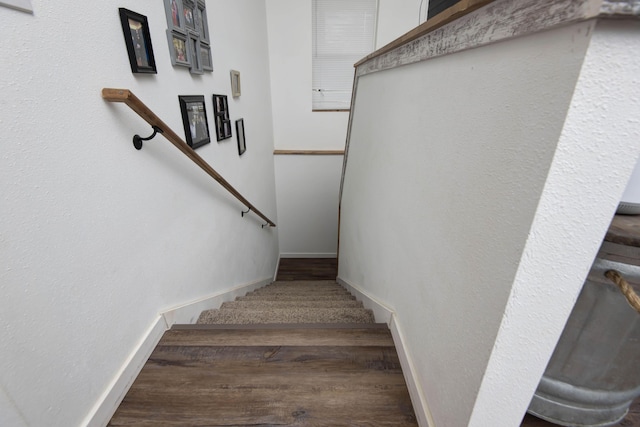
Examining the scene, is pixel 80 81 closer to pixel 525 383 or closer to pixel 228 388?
pixel 228 388

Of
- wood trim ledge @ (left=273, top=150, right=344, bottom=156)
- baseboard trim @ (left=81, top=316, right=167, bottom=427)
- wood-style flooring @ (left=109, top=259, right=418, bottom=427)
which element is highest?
wood trim ledge @ (left=273, top=150, right=344, bottom=156)

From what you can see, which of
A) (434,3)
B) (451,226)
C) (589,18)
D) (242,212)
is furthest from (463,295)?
(242,212)

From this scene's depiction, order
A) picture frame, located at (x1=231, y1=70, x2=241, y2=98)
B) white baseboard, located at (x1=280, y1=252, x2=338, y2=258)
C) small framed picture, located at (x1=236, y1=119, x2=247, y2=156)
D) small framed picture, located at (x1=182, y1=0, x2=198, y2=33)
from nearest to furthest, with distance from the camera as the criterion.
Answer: small framed picture, located at (x1=182, y1=0, x2=198, y2=33) → picture frame, located at (x1=231, y1=70, x2=241, y2=98) → small framed picture, located at (x1=236, y1=119, x2=247, y2=156) → white baseboard, located at (x1=280, y1=252, x2=338, y2=258)

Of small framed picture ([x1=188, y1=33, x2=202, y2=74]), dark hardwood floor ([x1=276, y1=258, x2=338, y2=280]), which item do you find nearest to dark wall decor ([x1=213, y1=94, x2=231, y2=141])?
small framed picture ([x1=188, y1=33, x2=202, y2=74])

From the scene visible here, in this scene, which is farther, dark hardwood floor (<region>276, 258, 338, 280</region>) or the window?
dark hardwood floor (<region>276, 258, 338, 280</region>)

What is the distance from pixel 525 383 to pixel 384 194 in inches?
35.2

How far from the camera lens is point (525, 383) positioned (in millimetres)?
618

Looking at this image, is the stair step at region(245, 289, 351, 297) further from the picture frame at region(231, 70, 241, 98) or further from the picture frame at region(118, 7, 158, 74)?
the picture frame at region(118, 7, 158, 74)

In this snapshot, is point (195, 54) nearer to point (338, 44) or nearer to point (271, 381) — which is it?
point (271, 381)

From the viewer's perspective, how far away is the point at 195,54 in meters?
1.46

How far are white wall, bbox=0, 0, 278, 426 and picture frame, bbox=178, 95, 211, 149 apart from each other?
5 centimetres

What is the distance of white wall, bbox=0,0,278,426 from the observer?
2.10ft

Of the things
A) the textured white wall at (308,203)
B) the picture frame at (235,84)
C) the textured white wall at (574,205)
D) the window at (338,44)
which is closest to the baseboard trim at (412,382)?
the textured white wall at (574,205)

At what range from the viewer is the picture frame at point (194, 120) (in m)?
1.38
